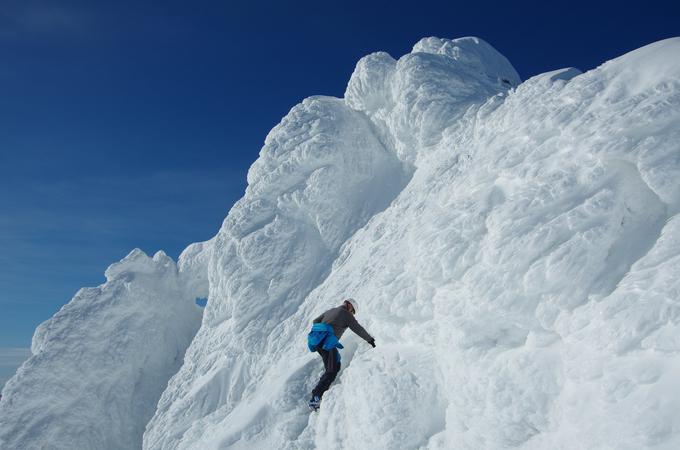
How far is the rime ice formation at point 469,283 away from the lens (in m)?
4.90

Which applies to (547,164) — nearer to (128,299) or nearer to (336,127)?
(336,127)

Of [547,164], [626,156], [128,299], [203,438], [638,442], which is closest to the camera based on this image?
[638,442]

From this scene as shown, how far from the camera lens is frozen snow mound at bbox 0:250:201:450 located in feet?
40.5

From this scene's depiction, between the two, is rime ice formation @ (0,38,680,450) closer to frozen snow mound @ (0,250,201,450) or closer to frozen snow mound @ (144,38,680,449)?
frozen snow mound @ (144,38,680,449)

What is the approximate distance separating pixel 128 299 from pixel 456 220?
411 inches

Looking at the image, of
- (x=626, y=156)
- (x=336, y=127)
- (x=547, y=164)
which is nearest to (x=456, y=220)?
(x=547, y=164)

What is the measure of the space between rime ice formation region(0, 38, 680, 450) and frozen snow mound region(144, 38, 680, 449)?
0.02m

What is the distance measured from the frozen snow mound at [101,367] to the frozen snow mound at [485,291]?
2064 millimetres

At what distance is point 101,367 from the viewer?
13.2 meters

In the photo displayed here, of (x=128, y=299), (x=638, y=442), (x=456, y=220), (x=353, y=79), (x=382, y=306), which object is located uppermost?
(x=353, y=79)

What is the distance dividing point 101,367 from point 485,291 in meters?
10.8

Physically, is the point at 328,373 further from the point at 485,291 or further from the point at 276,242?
the point at 276,242

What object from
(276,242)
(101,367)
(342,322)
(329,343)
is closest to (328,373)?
(329,343)

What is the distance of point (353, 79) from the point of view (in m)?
14.5
